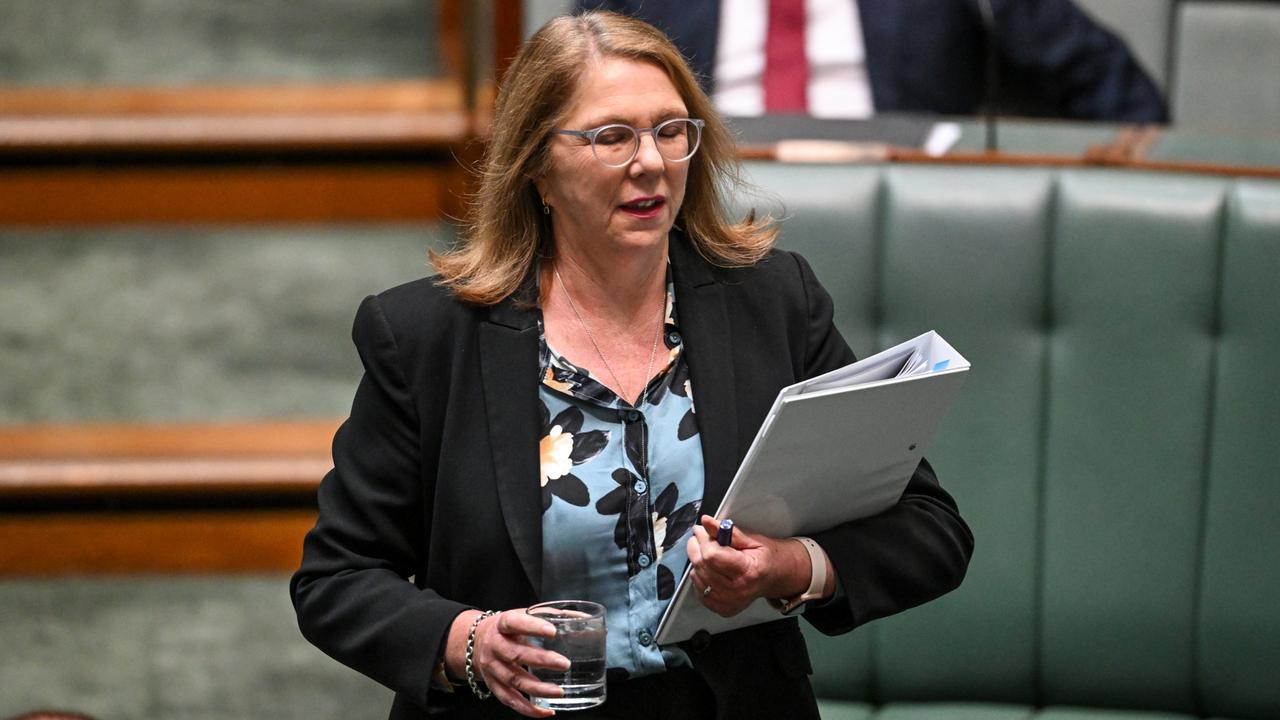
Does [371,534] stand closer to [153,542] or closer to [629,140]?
[629,140]

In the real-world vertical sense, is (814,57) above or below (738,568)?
above

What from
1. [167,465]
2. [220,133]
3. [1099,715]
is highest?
[220,133]

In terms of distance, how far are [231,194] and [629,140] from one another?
926mm

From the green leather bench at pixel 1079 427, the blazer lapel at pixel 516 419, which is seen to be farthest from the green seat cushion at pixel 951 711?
the blazer lapel at pixel 516 419

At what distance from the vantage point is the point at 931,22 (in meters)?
2.23

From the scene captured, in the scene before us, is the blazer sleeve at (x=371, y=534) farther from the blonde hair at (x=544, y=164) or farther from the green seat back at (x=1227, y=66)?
the green seat back at (x=1227, y=66)

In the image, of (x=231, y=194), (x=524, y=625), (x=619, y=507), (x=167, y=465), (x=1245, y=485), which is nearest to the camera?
(x=524, y=625)

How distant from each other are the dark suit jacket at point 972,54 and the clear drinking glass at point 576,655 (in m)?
1.29

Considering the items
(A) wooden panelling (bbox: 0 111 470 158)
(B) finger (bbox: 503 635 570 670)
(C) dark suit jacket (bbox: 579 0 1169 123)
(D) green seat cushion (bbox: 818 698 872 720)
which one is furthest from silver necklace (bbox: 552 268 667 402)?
(C) dark suit jacket (bbox: 579 0 1169 123)

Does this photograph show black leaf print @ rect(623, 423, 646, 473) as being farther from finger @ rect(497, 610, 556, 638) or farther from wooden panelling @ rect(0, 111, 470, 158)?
wooden panelling @ rect(0, 111, 470, 158)

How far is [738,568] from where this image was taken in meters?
1.07

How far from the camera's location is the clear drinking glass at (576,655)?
1063mm

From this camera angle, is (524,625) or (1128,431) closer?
(524,625)

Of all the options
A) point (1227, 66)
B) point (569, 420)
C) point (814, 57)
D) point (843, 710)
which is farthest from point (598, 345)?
point (1227, 66)
